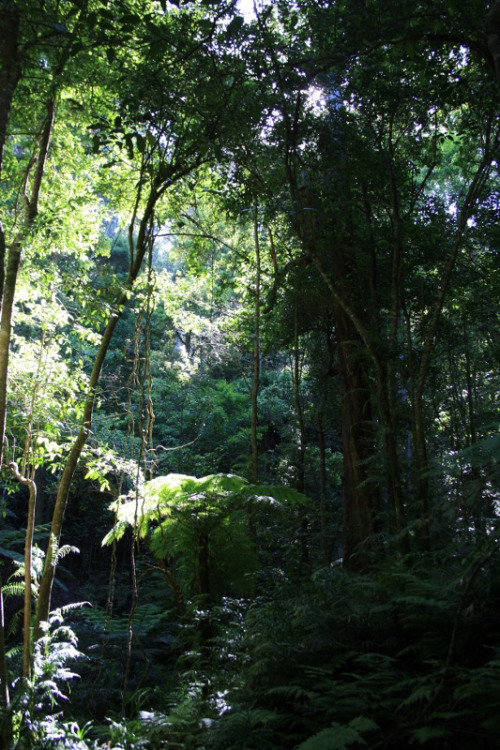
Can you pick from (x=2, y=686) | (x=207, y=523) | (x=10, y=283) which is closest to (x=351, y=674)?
(x=2, y=686)

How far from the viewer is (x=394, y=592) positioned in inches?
110

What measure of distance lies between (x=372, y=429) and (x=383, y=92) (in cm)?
344

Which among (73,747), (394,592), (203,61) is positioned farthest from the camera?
(203,61)

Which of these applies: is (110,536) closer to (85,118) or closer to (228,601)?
(228,601)

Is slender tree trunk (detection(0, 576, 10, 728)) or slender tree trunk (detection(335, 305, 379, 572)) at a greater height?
→ slender tree trunk (detection(335, 305, 379, 572))

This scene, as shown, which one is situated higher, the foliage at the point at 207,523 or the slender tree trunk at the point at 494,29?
the slender tree trunk at the point at 494,29

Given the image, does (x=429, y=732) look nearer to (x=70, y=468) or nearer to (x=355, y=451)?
(x=70, y=468)

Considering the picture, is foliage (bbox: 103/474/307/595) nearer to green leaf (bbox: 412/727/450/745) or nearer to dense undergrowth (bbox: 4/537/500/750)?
dense undergrowth (bbox: 4/537/500/750)

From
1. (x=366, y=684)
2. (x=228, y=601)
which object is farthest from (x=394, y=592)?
(x=228, y=601)

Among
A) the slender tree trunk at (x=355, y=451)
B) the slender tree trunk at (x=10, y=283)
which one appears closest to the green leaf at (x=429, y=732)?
the slender tree trunk at (x=10, y=283)

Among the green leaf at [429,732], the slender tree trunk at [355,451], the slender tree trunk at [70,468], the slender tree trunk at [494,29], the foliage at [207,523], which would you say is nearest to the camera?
the green leaf at [429,732]

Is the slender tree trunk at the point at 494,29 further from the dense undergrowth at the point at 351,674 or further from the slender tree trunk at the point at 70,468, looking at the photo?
the slender tree trunk at the point at 70,468

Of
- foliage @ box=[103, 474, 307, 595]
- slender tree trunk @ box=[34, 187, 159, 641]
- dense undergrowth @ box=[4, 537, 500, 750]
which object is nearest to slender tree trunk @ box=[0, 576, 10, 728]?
dense undergrowth @ box=[4, 537, 500, 750]

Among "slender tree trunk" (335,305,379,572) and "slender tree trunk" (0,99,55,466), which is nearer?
"slender tree trunk" (0,99,55,466)
